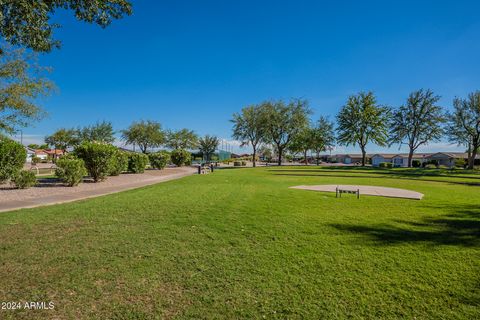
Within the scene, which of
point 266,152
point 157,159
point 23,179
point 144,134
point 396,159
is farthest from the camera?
point 266,152

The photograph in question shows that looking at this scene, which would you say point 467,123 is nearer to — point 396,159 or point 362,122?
point 362,122

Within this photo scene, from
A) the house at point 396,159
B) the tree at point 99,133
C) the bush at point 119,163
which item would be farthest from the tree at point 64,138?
the house at point 396,159

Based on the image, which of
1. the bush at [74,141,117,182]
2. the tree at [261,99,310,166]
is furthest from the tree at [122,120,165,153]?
the bush at [74,141,117,182]

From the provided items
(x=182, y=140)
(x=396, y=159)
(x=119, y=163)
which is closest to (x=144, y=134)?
(x=182, y=140)

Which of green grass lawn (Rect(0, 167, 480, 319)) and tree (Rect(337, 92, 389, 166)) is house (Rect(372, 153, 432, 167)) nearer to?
tree (Rect(337, 92, 389, 166))

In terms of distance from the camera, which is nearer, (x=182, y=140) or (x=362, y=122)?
(x=362, y=122)

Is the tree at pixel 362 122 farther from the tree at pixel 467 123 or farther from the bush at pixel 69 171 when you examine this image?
the bush at pixel 69 171

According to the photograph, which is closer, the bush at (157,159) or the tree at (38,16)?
the tree at (38,16)

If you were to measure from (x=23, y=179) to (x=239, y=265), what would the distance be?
1219 cm

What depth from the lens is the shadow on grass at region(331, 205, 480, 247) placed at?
4.92 metres

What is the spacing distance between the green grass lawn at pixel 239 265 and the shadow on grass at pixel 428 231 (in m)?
0.03

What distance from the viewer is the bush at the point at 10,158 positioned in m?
11.2

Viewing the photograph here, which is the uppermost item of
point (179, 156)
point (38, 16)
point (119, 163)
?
point (38, 16)

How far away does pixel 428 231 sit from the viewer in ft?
18.2
